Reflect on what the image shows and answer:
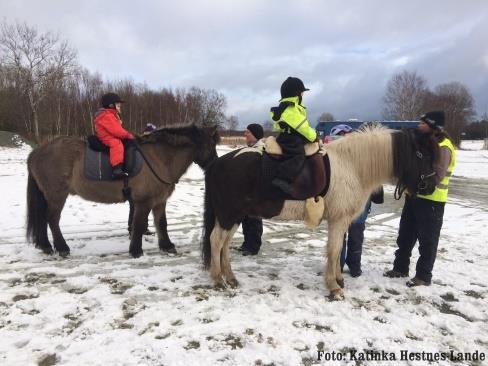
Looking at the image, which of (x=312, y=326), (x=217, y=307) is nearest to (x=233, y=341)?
(x=217, y=307)

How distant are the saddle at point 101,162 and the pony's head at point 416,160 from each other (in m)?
3.31

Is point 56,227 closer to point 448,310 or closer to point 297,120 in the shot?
point 297,120

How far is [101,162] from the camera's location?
470 cm

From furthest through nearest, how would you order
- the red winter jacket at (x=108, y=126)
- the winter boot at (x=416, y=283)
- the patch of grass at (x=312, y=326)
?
the red winter jacket at (x=108, y=126), the winter boot at (x=416, y=283), the patch of grass at (x=312, y=326)

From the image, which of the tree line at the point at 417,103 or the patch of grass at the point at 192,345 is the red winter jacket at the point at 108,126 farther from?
the tree line at the point at 417,103

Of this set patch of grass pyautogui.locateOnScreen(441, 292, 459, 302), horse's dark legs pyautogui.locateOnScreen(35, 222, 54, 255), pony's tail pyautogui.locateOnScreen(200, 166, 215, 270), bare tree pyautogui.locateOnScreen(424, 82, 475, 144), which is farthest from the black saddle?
bare tree pyautogui.locateOnScreen(424, 82, 475, 144)

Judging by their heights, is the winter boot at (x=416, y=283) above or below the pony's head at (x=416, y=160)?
below

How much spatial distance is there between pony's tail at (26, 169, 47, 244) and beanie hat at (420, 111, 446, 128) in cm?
507

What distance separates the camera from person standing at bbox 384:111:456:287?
3818 millimetres

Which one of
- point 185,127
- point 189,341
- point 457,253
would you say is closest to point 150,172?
point 185,127

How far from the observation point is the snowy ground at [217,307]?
2629 mm

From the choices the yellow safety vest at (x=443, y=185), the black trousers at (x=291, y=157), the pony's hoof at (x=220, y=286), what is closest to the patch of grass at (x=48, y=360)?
the pony's hoof at (x=220, y=286)

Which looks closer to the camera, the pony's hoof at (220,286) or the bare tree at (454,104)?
the pony's hoof at (220,286)

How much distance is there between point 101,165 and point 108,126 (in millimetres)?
538
